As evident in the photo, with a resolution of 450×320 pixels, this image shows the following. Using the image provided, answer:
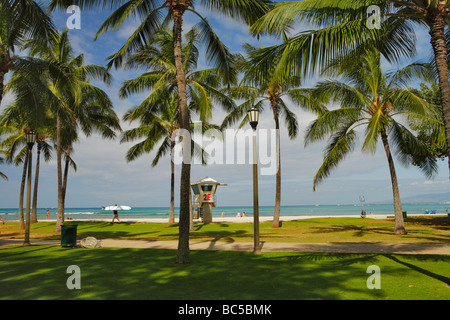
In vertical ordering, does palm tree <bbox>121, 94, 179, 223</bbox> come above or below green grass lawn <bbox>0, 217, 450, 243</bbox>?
above

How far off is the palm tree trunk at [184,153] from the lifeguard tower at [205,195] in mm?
18081

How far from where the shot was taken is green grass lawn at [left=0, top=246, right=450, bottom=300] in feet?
17.8

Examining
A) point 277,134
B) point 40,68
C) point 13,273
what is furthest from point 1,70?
point 277,134

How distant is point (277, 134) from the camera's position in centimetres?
2123

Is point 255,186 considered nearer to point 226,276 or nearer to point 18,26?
point 226,276

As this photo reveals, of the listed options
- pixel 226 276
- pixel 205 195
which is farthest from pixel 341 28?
pixel 205 195

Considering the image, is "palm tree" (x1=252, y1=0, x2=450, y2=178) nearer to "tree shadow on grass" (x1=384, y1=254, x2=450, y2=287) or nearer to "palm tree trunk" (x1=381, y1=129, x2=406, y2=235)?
"tree shadow on grass" (x1=384, y1=254, x2=450, y2=287)

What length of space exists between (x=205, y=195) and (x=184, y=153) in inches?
712

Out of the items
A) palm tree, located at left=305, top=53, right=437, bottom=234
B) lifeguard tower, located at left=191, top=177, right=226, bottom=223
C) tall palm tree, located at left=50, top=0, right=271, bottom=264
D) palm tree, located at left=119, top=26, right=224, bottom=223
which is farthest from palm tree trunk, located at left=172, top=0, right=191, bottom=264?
lifeguard tower, located at left=191, top=177, right=226, bottom=223

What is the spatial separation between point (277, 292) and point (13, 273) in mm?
6094

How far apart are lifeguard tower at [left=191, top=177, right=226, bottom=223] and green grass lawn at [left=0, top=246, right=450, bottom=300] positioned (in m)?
17.0

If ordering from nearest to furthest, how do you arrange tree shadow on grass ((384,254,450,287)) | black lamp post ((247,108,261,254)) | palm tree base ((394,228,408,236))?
1. tree shadow on grass ((384,254,450,287))
2. black lamp post ((247,108,261,254))
3. palm tree base ((394,228,408,236))

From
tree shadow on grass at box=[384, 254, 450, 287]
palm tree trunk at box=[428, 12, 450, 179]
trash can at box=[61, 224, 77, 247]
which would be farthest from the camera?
trash can at box=[61, 224, 77, 247]

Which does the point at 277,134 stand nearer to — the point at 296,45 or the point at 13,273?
the point at 296,45
